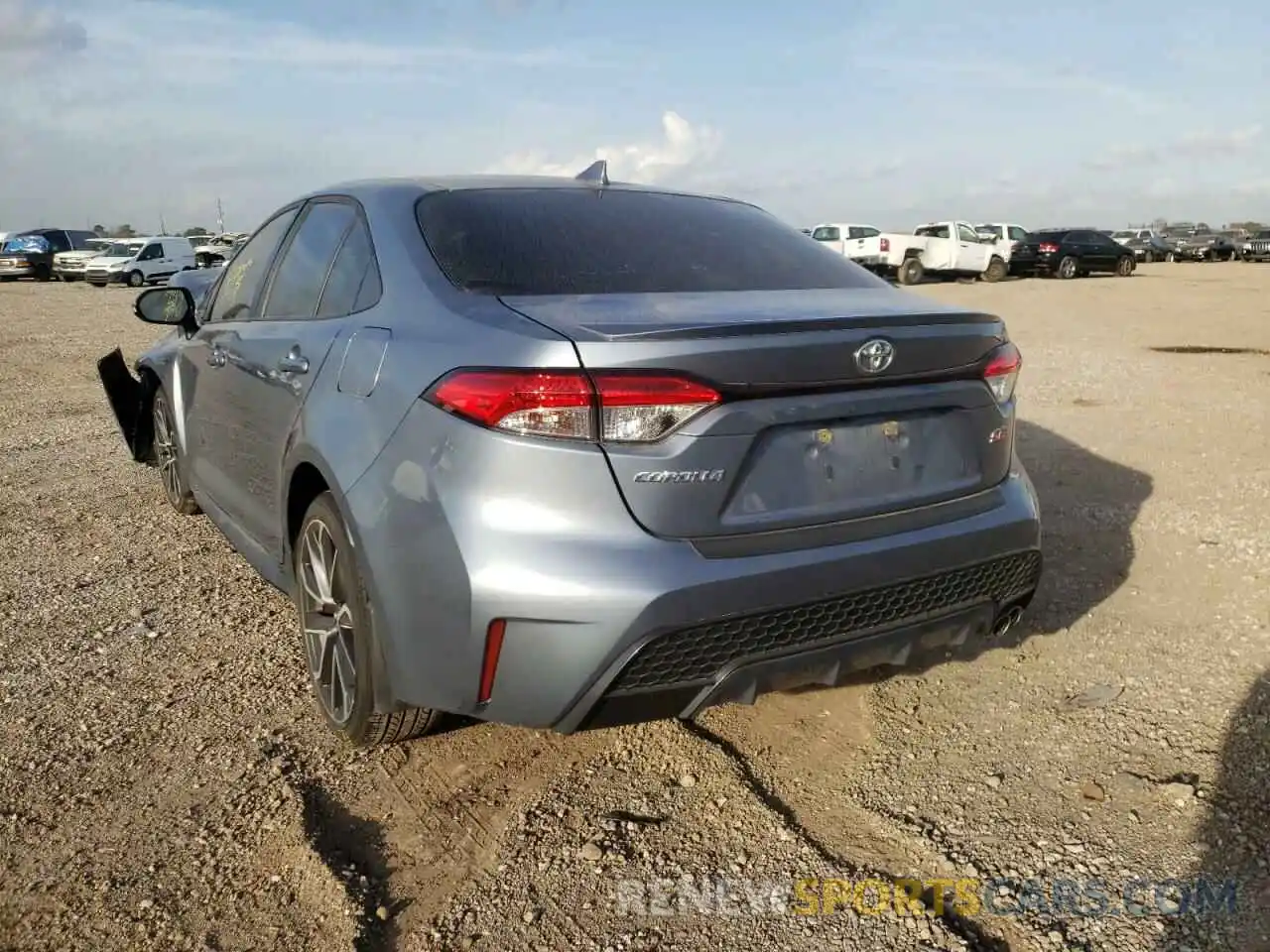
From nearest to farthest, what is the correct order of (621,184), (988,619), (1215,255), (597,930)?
(597,930) < (988,619) < (621,184) < (1215,255)

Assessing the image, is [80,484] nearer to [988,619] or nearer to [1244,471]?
[988,619]

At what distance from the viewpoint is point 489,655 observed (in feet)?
7.18

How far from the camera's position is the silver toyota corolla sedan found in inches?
83.5

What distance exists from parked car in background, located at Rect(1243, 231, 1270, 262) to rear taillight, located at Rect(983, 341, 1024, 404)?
50.4m

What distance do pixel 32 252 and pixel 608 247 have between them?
38.7 metres

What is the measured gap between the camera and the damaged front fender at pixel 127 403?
5.41 m

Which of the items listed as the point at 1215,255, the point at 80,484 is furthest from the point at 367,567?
the point at 1215,255

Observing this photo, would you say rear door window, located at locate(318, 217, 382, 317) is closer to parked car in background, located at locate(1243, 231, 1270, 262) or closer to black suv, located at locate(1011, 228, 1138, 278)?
black suv, located at locate(1011, 228, 1138, 278)

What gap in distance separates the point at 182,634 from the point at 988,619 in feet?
9.11

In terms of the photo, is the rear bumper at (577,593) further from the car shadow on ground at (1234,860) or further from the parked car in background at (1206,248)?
the parked car in background at (1206,248)

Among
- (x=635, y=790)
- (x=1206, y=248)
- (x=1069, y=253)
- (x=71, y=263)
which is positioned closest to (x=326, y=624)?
(x=635, y=790)

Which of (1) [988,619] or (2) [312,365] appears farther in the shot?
(2) [312,365]

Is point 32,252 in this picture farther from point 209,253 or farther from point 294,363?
point 294,363

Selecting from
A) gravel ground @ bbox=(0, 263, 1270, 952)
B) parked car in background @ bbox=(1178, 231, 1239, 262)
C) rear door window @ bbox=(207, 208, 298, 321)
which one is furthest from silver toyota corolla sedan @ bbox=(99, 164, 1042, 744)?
parked car in background @ bbox=(1178, 231, 1239, 262)
